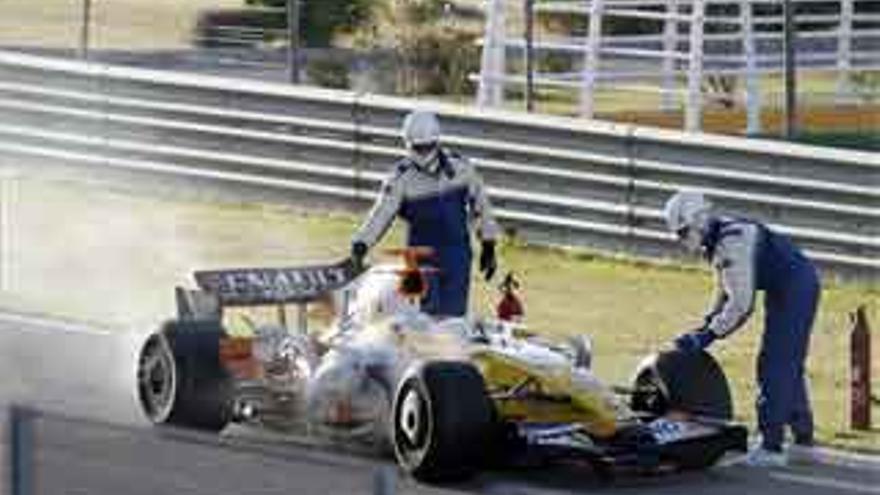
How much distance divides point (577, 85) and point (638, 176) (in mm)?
6884

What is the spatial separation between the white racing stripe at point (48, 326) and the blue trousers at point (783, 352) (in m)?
5.49

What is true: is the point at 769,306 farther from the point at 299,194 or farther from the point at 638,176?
the point at 299,194

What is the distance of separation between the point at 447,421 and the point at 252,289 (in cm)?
204

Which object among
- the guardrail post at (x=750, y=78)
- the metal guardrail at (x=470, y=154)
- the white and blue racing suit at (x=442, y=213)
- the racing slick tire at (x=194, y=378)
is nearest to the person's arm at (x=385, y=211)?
the white and blue racing suit at (x=442, y=213)

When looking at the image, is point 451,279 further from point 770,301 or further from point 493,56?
point 493,56

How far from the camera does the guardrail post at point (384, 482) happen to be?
24.8 ft

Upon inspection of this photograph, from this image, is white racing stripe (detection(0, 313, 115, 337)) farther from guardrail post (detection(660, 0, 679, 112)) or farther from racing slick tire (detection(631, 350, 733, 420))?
guardrail post (detection(660, 0, 679, 112))

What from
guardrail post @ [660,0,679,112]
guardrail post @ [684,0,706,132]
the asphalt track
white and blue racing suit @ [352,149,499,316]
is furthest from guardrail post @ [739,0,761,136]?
white and blue racing suit @ [352,149,499,316]

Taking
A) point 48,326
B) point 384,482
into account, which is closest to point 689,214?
point 48,326

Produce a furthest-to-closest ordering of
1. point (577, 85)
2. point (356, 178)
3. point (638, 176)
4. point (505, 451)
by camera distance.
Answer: point (577, 85) < point (356, 178) < point (638, 176) < point (505, 451)

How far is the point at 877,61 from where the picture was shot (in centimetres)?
3259

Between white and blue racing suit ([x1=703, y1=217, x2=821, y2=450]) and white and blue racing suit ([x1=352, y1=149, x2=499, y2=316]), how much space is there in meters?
2.31

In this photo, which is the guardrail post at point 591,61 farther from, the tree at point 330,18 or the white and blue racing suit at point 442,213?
the tree at point 330,18

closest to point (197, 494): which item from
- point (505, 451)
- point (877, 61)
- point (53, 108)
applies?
point (505, 451)
